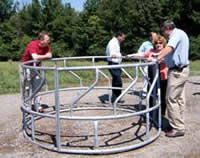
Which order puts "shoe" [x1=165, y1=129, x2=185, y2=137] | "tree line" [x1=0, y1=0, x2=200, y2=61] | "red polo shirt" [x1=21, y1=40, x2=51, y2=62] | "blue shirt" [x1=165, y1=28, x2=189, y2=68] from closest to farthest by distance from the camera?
"blue shirt" [x1=165, y1=28, x2=189, y2=68], "shoe" [x1=165, y1=129, x2=185, y2=137], "red polo shirt" [x1=21, y1=40, x2=51, y2=62], "tree line" [x1=0, y1=0, x2=200, y2=61]

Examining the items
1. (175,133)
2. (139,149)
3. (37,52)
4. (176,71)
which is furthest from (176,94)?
(37,52)

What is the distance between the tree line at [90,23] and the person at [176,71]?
104ft

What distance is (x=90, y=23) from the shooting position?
4703 cm

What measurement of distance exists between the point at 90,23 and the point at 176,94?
139ft

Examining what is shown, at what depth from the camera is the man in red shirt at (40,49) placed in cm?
642

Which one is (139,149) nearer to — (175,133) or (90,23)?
(175,133)

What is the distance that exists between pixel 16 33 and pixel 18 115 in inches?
1705

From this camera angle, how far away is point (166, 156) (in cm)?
463

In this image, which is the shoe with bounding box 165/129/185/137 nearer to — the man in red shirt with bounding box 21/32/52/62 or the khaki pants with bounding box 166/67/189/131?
the khaki pants with bounding box 166/67/189/131

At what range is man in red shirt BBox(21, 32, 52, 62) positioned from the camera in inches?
253

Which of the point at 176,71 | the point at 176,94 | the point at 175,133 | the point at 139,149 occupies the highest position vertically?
the point at 176,71

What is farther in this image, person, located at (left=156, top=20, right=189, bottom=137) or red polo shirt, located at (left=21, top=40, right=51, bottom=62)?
red polo shirt, located at (left=21, top=40, right=51, bottom=62)

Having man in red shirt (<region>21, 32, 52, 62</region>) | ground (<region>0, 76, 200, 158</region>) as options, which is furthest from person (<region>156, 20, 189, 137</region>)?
man in red shirt (<region>21, 32, 52, 62</region>)

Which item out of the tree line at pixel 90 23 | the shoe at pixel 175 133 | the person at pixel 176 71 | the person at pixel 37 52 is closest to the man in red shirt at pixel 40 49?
the person at pixel 37 52
